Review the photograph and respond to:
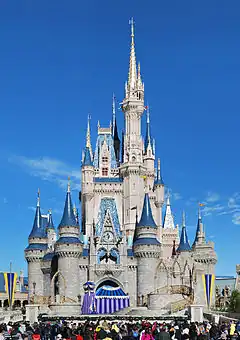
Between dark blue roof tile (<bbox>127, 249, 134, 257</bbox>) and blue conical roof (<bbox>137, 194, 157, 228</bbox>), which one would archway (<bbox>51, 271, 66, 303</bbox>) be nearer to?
dark blue roof tile (<bbox>127, 249, 134, 257</bbox>)

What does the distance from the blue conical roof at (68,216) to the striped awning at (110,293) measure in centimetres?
734

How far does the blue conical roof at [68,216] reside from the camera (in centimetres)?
6228

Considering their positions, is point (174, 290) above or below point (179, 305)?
above

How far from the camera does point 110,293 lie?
5872cm

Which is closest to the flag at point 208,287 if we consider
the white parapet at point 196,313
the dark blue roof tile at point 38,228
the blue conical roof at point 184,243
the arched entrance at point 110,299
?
the arched entrance at point 110,299

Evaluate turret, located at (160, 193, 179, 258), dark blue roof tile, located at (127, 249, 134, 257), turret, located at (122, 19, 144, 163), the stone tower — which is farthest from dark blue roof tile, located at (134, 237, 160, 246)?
turret, located at (160, 193, 179, 258)

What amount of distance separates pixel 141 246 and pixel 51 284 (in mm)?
10020

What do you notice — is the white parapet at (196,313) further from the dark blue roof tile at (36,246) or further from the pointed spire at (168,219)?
the pointed spire at (168,219)

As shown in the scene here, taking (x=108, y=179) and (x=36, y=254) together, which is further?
(x=108, y=179)

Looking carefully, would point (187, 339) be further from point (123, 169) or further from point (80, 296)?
point (123, 169)

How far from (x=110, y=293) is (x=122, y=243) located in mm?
6096

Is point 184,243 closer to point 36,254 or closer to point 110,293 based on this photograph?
point 110,293

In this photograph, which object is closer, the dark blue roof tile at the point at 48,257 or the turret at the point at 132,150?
the dark blue roof tile at the point at 48,257

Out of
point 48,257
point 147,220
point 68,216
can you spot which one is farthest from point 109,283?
point 68,216
